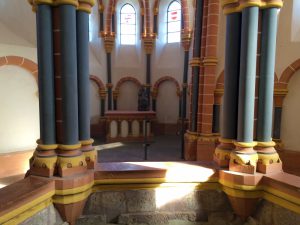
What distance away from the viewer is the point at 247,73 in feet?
9.17

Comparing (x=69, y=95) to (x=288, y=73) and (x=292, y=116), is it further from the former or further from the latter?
(x=292, y=116)

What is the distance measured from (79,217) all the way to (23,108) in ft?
16.6

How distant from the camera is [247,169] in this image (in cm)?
284

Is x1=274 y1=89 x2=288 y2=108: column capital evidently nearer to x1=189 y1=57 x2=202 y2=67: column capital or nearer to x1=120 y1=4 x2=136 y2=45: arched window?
x1=189 y1=57 x2=202 y2=67: column capital

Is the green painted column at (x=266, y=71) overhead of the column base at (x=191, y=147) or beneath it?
overhead

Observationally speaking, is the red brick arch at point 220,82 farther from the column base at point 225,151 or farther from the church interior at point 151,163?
the column base at point 225,151

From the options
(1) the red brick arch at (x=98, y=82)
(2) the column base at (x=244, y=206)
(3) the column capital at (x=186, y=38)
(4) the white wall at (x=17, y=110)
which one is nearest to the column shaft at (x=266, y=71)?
(2) the column base at (x=244, y=206)

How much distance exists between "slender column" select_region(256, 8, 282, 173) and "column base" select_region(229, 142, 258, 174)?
0.09m

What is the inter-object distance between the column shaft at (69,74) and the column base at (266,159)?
1983mm

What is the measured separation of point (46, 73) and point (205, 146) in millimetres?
4214

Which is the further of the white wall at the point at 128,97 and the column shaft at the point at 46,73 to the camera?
the white wall at the point at 128,97

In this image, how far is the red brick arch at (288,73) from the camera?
592 cm

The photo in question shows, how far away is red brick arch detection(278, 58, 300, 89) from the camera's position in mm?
5922

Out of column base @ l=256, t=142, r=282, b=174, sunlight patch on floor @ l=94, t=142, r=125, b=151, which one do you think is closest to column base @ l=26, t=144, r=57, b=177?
column base @ l=256, t=142, r=282, b=174
